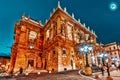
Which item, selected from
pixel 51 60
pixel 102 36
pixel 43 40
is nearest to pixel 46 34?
pixel 43 40

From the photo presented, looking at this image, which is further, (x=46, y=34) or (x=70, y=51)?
(x=46, y=34)

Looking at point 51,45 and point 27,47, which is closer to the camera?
point 51,45

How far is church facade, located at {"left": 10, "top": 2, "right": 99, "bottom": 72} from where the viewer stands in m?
23.6

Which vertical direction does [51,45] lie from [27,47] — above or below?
above

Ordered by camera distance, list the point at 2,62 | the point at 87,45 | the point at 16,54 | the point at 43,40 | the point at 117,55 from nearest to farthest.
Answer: the point at 87,45, the point at 16,54, the point at 43,40, the point at 2,62, the point at 117,55

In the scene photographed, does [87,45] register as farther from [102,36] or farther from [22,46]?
[102,36]

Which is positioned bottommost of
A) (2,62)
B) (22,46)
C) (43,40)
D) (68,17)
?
(2,62)

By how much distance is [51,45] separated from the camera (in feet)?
84.7

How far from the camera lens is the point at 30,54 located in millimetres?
27547

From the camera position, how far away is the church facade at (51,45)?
23619 mm

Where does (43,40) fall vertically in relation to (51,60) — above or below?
above

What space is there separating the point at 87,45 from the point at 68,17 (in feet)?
49.5

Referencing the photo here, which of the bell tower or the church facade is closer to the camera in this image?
the church facade

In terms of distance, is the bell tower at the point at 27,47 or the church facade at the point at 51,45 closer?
the church facade at the point at 51,45
